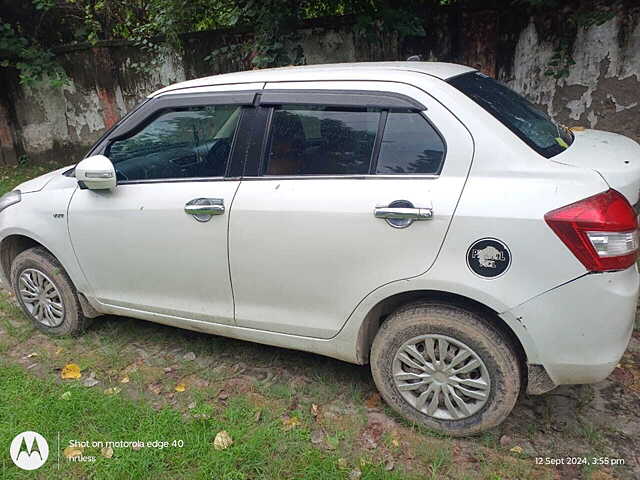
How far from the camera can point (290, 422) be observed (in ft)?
8.83

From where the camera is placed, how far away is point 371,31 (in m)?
5.54

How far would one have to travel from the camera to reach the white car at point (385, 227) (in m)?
2.10

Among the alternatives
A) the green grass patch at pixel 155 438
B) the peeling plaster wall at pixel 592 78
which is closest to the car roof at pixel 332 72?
the green grass patch at pixel 155 438

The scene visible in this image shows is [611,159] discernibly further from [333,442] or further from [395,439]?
[333,442]

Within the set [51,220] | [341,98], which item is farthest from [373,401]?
[51,220]

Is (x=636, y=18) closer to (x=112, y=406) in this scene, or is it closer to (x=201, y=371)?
(x=201, y=371)

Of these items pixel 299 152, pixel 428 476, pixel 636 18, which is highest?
pixel 636 18

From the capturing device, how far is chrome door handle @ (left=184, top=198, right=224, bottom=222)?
2.68 m

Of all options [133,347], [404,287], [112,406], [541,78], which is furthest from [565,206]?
[541,78]

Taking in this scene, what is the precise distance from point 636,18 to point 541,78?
89 cm

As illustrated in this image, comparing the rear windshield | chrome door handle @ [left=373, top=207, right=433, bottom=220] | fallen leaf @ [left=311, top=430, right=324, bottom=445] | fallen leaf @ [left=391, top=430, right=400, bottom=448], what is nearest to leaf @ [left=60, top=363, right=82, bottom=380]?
fallen leaf @ [left=311, top=430, right=324, bottom=445]

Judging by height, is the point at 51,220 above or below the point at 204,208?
below

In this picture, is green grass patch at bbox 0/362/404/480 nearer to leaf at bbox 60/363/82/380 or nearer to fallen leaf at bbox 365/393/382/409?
leaf at bbox 60/363/82/380

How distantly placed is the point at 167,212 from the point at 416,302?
146 centimetres
